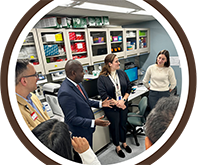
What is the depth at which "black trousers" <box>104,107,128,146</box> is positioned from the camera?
1.69m

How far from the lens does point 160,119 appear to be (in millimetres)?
579

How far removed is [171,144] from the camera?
58 cm

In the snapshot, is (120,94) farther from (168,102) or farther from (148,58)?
(148,58)

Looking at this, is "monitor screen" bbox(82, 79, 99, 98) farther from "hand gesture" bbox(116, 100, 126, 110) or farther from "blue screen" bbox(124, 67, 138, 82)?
"blue screen" bbox(124, 67, 138, 82)

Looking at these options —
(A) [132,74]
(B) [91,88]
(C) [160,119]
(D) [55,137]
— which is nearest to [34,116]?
(D) [55,137]

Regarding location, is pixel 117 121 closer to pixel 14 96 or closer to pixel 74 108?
pixel 74 108

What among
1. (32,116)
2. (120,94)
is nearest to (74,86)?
(32,116)

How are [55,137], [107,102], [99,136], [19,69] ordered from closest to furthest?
[55,137] < [19,69] < [107,102] < [99,136]

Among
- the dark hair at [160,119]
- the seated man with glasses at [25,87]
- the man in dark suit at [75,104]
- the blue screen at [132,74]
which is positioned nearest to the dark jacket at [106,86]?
the man in dark suit at [75,104]

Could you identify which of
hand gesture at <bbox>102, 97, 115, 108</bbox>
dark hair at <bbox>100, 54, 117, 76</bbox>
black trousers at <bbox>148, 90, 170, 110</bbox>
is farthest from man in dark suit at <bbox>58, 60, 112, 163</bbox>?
black trousers at <bbox>148, 90, 170, 110</bbox>

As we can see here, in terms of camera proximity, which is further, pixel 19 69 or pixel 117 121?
pixel 117 121

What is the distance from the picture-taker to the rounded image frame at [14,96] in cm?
50

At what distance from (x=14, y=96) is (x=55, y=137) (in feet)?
0.86

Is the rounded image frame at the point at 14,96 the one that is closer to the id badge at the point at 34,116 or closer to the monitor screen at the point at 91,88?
the id badge at the point at 34,116
